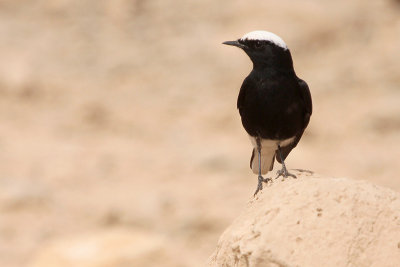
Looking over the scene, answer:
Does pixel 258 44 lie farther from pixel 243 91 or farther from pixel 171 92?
pixel 171 92

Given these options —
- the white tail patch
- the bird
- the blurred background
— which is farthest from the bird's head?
the blurred background

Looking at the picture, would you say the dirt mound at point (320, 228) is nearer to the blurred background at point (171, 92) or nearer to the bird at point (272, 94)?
the bird at point (272, 94)

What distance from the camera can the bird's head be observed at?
556 centimetres

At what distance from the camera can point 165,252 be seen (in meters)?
10.1

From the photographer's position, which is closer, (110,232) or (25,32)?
(110,232)

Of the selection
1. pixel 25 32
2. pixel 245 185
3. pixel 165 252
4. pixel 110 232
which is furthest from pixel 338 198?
pixel 25 32

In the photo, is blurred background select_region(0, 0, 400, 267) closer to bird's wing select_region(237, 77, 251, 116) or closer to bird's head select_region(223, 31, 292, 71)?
bird's wing select_region(237, 77, 251, 116)

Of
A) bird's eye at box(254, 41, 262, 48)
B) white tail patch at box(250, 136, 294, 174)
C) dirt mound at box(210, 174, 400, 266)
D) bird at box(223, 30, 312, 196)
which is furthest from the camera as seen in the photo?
white tail patch at box(250, 136, 294, 174)

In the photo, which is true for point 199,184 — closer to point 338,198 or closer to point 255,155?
point 255,155

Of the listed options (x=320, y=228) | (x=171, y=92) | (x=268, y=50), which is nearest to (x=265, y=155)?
(x=268, y=50)

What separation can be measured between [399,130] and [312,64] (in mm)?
1720

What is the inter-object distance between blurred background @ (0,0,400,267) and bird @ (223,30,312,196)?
22.2 feet

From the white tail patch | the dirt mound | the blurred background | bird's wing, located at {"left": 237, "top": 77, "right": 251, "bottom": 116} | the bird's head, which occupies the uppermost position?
the blurred background

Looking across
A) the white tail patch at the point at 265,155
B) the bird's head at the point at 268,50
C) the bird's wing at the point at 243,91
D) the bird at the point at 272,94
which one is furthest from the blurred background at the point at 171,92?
the bird's head at the point at 268,50
